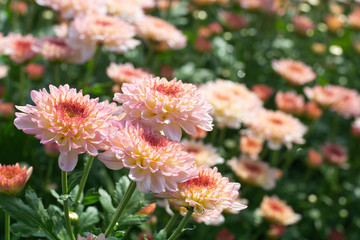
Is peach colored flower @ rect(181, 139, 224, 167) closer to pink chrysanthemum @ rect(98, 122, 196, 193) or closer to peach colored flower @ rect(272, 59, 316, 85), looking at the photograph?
pink chrysanthemum @ rect(98, 122, 196, 193)

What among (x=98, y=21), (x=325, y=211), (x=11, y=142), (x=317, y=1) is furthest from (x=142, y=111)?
(x=317, y=1)

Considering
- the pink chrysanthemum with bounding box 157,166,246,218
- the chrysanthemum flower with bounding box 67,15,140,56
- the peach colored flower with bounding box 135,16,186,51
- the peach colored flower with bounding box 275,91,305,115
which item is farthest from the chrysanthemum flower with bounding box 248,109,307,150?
the pink chrysanthemum with bounding box 157,166,246,218

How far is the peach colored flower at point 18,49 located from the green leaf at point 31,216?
35.9 inches

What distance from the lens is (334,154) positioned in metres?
2.37

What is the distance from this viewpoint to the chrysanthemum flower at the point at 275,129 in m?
1.98

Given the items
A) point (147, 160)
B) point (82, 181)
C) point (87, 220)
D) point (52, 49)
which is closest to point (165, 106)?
point (147, 160)

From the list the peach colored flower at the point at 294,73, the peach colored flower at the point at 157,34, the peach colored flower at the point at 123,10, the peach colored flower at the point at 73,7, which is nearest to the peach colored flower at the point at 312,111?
the peach colored flower at the point at 294,73

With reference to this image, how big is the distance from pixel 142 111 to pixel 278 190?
1.58m

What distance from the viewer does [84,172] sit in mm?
1021

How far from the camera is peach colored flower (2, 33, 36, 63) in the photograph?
172 centimetres

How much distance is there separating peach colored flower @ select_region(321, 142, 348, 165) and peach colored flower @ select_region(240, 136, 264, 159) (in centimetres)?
48

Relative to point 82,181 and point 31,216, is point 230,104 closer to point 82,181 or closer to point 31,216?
point 82,181

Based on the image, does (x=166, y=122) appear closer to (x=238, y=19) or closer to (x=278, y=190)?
(x=278, y=190)

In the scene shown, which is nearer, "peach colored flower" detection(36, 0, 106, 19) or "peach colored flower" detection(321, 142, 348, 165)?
"peach colored flower" detection(36, 0, 106, 19)
